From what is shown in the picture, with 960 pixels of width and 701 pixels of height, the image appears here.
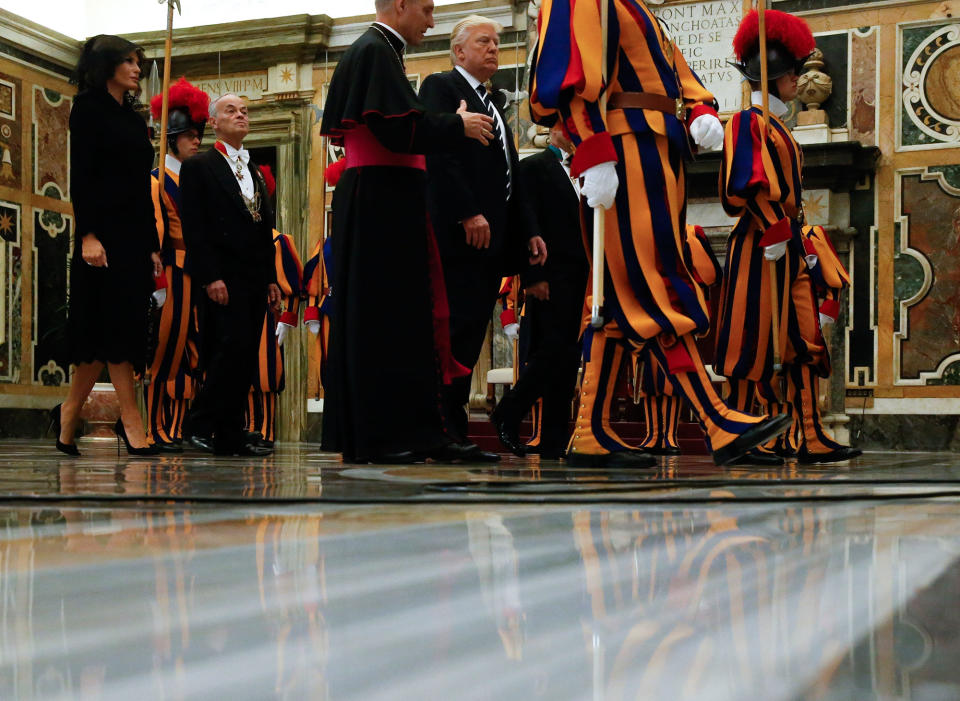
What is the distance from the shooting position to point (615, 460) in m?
3.23

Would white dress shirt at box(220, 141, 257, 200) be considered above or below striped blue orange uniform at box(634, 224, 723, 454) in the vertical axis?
above

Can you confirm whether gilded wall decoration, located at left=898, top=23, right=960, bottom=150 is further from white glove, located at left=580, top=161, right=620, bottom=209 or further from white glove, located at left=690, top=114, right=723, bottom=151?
white glove, located at left=580, top=161, right=620, bottom=209

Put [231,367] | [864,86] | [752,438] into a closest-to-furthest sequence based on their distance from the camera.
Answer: [752,438] < [231,367] < [864,86]

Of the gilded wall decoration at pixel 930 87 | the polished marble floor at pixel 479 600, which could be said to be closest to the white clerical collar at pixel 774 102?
the polished marble floor at pixel 479 600

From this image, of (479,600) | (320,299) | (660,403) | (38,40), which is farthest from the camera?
(38,40)

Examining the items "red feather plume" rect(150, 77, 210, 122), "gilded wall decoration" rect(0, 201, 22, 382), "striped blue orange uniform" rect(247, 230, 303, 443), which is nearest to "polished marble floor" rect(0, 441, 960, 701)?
"red feather plume" rect(150, 77, 210, 122)

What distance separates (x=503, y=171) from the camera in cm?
430

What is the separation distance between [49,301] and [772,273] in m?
7.92

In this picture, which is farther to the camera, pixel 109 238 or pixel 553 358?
pixel 553 358

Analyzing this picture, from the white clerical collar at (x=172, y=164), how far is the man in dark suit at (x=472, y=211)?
1990 millimetres

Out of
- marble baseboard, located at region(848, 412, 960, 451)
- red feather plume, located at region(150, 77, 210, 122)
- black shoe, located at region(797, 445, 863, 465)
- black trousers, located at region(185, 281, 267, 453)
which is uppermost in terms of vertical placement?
red feather plume, located at region(150, 77, 210, 122)

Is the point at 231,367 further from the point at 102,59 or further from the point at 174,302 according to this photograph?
the point at 174,302

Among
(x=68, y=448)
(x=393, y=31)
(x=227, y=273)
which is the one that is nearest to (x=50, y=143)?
(x=227, y=273)

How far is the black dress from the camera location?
4.39 m
